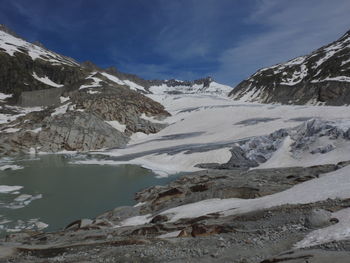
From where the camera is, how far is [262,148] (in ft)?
112

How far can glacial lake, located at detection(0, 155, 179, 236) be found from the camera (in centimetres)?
2024

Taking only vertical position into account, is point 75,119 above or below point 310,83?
below

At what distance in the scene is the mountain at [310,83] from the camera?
85.1 meters

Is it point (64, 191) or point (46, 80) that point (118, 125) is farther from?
point (46, 80)

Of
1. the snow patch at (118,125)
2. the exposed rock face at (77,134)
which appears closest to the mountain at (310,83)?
the snow patch at (118,125)

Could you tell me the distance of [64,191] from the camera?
89.0ft

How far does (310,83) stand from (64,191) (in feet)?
299

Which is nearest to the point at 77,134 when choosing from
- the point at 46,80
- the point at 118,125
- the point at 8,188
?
the point at 118,125

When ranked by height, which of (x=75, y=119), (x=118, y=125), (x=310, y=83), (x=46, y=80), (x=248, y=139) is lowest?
(x=248, y=139)

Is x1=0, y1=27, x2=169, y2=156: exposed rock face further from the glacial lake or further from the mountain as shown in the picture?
the mountain

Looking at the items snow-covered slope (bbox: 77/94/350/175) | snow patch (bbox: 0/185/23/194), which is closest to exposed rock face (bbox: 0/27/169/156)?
snow-covered slope (bbox: 77/94/350/175)

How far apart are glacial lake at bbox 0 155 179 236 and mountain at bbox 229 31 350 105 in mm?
57829

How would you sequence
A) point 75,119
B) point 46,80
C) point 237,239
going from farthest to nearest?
point 46,80, point 75,119, point 237,239

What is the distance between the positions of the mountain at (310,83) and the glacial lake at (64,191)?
190 feet
